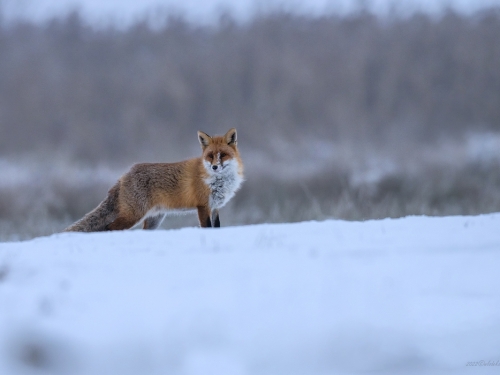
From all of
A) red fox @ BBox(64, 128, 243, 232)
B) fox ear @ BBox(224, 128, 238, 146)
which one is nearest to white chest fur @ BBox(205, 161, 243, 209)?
red fox @ BBox(64, 128, 243, 232)

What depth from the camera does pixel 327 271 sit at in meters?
3.19

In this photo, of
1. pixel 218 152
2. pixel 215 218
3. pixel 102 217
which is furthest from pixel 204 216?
pixel 102 217

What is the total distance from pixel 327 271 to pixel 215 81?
16751mm

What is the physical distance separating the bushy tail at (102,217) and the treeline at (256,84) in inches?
362

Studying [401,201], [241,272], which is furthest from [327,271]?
[401,201]

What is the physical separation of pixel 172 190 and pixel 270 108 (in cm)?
1292

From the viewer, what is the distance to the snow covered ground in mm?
2688

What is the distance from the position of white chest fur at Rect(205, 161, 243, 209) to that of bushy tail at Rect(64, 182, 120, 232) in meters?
0.83

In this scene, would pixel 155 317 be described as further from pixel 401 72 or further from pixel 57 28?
pixel 57 28

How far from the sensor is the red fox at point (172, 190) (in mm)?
5426

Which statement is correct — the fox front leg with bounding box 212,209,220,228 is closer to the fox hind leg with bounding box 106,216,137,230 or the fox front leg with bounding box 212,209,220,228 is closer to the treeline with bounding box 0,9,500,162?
the fox hind leg with bounding box 106,216,137,230

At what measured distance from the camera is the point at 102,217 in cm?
→ 561

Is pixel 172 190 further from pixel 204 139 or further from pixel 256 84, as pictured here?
pixel 256 84

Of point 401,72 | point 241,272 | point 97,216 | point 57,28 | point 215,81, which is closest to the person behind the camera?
point 241,272
